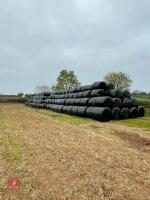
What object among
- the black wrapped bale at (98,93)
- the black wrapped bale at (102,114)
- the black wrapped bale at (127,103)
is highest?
the black wrapped bale at (98,93)

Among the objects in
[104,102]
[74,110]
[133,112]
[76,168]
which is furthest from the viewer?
[74,110]

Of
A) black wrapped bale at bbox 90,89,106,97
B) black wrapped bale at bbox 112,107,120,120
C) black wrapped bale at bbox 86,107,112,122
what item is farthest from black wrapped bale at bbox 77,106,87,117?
black wrapped bale at bbox 112,107,120,120

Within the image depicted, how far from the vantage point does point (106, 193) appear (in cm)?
648

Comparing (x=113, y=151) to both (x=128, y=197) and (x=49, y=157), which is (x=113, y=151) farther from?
(x=128, y=197)

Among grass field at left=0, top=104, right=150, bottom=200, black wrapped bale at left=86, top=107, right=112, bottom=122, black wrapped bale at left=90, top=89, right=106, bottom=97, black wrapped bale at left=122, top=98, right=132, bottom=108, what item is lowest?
grass field at left=0, top=104, right=150, bottom=200

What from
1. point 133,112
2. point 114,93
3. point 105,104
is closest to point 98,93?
point 114,93

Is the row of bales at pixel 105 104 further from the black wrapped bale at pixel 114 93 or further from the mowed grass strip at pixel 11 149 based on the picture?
the mowed grass strip at pixel 11 149

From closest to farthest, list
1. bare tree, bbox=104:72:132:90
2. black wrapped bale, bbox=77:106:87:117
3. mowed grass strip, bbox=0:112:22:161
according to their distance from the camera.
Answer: mowed grass strip, bbox=0:112:22:161
black wrapped bale, bbox=77:106:87:117
bare tree, bbox=104:72:132:90

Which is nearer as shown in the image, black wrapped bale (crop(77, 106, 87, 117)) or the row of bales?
the row of bales

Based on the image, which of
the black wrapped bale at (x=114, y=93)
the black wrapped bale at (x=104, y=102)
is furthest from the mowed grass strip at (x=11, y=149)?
the black wrapped bale at (x=114, y=93)

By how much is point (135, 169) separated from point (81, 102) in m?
22.5

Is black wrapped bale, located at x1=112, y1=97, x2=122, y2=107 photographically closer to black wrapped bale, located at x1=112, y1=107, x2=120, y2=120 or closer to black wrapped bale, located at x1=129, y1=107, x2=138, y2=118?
black wrapped bale, located at x1=112, y1=107, x2=120, y2=120

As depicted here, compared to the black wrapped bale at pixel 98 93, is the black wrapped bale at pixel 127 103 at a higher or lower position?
lower

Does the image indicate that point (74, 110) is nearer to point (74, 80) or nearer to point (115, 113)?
point (115, 113)
